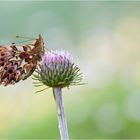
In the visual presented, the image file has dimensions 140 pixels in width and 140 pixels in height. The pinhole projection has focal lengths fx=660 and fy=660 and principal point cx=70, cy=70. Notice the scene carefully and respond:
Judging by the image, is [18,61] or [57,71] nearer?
[18,61]

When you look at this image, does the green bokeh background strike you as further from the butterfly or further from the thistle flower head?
the butterfly

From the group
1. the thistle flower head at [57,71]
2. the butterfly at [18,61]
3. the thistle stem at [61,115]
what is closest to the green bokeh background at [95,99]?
the thistle flower head at [57,71]

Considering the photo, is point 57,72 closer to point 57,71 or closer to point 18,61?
point 57,71

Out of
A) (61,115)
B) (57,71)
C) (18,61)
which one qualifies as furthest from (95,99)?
(61,115)

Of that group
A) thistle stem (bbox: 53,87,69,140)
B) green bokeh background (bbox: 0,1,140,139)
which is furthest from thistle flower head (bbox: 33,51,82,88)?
green bokeh background (bbox: 0,1,140,139)

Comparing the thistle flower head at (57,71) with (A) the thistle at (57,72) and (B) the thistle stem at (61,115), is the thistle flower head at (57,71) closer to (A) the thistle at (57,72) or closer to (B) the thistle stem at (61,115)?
(A) the thistle at (57,72)

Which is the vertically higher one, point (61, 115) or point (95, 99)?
point (95, 99)
